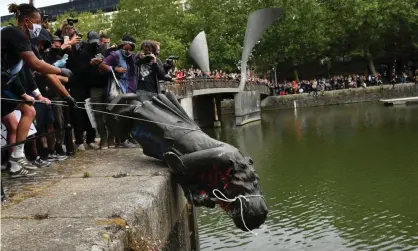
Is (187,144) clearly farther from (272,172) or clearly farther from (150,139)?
(272,172)

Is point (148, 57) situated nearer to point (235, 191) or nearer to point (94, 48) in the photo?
point (94, 48)

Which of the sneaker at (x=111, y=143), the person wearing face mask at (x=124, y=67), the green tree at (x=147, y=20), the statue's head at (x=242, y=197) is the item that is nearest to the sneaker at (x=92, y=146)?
the sneaker at (x=111, y=143)

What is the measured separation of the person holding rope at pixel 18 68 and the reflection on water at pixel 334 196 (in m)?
3.32

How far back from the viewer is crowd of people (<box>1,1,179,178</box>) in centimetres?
482

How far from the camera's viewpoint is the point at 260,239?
7.25m

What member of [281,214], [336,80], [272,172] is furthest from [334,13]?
[281,214]

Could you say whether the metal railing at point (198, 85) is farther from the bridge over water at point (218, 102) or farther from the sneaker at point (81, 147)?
the sneaker at point (81, 147)

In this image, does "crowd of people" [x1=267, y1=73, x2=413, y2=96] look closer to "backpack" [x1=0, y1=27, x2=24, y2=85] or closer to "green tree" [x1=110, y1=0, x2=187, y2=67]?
"green tree" [x1=110, y1=0, x2=187, y2=67]

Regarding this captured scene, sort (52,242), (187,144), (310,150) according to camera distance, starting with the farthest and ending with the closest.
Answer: (310,150)
(187,144)
(52,242)

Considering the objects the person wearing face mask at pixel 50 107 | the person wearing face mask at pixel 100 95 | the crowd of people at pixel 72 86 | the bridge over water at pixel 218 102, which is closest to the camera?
the crowd of people at pixel 72 86

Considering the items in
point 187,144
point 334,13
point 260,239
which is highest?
point 334,13

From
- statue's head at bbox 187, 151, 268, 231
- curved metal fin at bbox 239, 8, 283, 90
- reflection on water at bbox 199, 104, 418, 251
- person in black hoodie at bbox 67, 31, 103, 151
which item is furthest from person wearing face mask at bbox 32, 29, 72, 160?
curved metal fin at bbox 239, 8, 283, 90

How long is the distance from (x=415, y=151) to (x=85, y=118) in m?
9.63

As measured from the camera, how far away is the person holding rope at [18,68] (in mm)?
4316
